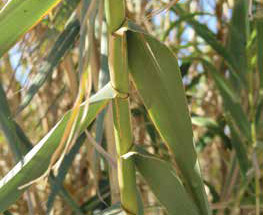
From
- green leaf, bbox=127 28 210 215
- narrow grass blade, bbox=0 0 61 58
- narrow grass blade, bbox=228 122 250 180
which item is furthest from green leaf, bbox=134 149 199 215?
narrow grass blade, bbox=228 122 250 180

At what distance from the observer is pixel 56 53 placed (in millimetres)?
832

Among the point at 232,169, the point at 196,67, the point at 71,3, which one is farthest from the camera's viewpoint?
the point at 196,67

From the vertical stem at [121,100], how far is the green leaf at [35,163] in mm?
14

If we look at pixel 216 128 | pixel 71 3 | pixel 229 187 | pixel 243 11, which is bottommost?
pixel 229 187

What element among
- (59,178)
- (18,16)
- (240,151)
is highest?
(18,16)

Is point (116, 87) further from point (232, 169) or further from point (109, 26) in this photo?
point (232, 169)

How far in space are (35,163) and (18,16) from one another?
128mm

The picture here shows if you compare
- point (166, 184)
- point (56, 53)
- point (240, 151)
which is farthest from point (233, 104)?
point (166, 184)

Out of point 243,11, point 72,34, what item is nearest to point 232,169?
point 243,11

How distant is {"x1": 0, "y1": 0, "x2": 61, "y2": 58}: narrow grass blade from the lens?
45cm

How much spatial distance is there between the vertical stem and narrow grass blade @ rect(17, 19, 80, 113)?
30cm

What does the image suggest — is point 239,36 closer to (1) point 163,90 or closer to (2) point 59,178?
(2) point 59,178

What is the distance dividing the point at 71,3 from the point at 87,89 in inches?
17.2

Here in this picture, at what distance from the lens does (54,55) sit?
829mm
